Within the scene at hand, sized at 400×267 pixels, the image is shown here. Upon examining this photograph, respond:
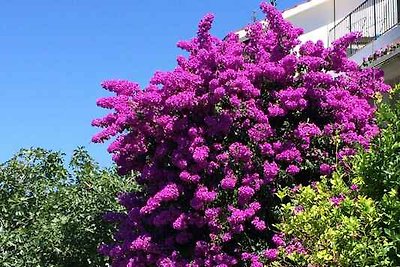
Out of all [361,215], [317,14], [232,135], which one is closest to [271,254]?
[232,135]

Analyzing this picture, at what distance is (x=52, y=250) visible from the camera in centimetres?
1124

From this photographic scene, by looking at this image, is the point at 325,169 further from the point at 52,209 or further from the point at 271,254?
the point at 52,209

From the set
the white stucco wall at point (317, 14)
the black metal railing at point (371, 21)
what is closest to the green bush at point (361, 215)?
the black metal railing at point (371, 21)

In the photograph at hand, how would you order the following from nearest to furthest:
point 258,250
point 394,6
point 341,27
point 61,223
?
point 258,250, point 61,223, point 394,6, point 341,27

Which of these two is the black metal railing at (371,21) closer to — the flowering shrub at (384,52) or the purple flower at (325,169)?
the flowering shrub at (384,52)

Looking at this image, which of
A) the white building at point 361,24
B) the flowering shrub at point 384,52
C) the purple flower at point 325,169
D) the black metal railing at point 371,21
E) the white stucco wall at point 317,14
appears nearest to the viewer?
the purple flower at point 325,169

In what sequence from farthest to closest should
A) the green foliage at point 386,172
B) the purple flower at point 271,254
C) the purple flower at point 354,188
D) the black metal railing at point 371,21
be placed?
1. the black metal railing at point 371,21
2. the purple flower at point 271,254
3. the purple flower at point 354,188
4. the green foliage at point 386,172

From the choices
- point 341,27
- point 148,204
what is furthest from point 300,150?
point 341,27

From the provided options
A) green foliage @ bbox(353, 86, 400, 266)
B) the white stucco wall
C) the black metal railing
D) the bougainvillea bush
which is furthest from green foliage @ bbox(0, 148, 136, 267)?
the white stucco wall

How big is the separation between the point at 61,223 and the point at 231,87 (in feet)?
13.6

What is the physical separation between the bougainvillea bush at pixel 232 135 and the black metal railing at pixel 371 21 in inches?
189

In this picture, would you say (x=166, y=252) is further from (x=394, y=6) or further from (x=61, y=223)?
(x=394, y=6)

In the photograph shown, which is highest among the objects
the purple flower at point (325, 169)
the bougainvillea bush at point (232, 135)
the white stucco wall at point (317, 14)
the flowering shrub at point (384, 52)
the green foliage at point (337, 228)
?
the white stucco wall at point (317, 14)

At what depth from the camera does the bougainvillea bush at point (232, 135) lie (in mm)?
8641
